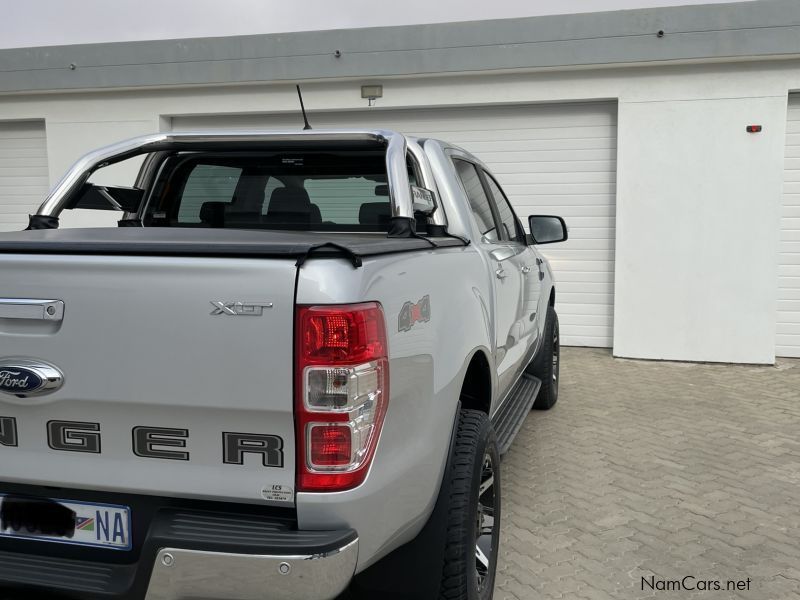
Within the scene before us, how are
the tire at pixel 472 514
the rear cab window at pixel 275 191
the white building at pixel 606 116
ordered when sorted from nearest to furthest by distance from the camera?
the tire at pixel 472 514 → the rear cab window at pixel 275 191 → the white building at pixel 606 116

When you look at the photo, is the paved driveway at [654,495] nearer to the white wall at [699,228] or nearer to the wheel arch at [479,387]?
the wheel arch at [479,387]

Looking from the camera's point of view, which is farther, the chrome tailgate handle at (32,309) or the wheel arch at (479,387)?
the wheel arch at (479,387)

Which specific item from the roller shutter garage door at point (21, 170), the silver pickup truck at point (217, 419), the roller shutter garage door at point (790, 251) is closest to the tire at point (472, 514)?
the silver pickup truck at point (217, 419)

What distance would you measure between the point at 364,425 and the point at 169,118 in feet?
29.3

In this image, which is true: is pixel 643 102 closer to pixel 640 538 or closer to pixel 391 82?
pixel 391 82

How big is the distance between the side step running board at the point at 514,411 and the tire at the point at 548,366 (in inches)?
4.7

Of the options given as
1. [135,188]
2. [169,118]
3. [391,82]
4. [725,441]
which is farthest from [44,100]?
[725,441]

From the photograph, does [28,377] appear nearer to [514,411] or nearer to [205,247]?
[205,247]

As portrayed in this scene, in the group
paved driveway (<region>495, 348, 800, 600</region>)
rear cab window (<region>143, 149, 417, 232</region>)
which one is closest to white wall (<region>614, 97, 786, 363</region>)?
paved driveway (<region>495, 348, 800, 600</region>)

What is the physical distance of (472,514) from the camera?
254 centimetres

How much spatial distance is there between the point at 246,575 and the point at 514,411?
8.97ft

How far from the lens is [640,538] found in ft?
12.2

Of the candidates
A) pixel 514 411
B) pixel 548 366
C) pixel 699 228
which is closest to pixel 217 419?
pixel 514 411

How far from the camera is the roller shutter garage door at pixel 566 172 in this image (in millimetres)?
8844
